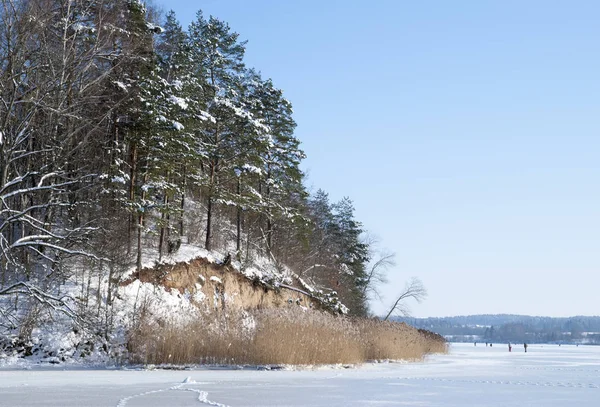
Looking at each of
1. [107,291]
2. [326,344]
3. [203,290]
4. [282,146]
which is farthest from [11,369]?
[282,146]

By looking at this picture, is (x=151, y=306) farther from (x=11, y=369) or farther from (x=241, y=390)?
(x=241, y=390)

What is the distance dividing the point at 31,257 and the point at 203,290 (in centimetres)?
723

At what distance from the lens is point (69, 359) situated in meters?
19.5

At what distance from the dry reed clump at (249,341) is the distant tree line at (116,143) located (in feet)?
10.2

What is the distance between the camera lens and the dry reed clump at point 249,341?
1839 centimetres

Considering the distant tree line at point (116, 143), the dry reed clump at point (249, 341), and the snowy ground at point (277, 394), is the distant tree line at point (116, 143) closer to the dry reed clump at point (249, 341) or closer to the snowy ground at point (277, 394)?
the dry reed clump at point (249, 341)

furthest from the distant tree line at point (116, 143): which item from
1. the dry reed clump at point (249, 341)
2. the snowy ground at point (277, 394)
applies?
the snowy ground at point (277, 394)

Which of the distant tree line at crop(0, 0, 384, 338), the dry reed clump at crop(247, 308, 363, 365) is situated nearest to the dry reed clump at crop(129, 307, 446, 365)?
the dry reed clump at crop(247, 308, 363, 365)

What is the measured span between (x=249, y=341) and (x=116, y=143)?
9.63m

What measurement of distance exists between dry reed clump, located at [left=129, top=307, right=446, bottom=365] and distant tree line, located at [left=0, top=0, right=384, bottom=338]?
3.10 m

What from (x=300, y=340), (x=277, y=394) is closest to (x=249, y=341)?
(x=300, y=340)

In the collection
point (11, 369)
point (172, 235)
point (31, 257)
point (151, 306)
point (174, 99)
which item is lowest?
point (11, 369)

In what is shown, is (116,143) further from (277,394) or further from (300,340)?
(277,394)

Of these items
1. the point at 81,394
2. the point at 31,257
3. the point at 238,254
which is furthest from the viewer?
the point at 238,254
